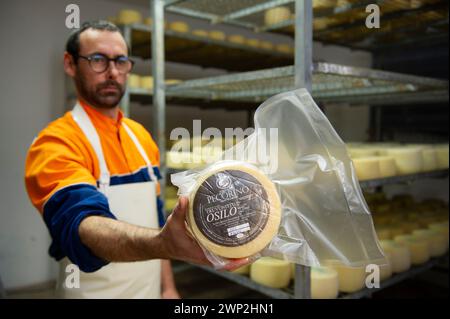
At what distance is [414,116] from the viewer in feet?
8.99

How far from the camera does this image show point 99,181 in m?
→ 1.25

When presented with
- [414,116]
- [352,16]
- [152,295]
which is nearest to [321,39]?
[352,16]

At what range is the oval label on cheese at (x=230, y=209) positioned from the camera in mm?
666

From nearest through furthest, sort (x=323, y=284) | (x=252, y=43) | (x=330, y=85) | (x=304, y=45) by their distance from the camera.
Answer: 1. (x=304, y=45)
2. (x=323, y=284)
3. (x=330, y=85)
4. (x=252, y=43)

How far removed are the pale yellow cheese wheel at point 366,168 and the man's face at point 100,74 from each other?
95cm

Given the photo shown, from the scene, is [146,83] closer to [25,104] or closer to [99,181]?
[25,104]

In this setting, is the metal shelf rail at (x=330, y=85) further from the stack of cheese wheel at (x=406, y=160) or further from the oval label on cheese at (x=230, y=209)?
the oval label on cheese at (x=230, y=209)

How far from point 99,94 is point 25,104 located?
158 centimetres

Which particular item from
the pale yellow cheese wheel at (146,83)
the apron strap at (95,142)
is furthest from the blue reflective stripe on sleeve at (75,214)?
the pale yellow cheese wheel at (146,83)

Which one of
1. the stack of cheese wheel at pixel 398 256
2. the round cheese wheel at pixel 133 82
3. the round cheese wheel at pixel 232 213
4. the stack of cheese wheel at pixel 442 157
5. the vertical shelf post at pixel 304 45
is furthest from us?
the round cheese wheel at pixel 133 82

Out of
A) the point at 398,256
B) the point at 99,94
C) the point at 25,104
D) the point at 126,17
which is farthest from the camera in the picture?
the point at 25,104

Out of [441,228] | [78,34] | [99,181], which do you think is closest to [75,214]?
[99,181]

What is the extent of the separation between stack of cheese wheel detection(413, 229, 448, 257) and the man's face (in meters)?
1.63

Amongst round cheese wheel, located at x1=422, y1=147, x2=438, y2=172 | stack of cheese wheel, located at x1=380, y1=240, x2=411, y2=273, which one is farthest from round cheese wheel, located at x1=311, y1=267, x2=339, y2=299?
round cheese wheel, located at x1=422, y1=147, x2=438, y2=172
